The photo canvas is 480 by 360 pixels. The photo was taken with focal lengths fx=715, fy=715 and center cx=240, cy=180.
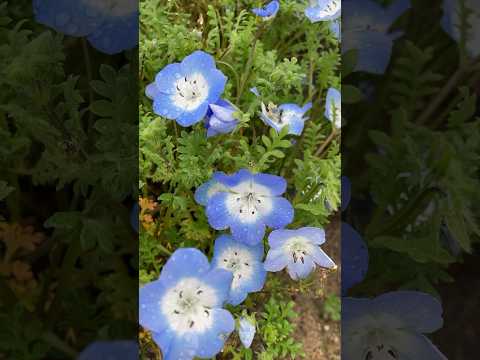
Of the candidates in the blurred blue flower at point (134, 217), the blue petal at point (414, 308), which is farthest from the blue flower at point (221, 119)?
the blue petal at point (414, 308)

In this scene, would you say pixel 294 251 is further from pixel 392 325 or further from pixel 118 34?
pixel 118 34

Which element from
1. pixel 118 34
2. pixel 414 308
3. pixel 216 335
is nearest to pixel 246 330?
pixel 216 335

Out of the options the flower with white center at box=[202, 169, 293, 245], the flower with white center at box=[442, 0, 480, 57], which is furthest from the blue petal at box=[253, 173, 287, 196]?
the flower with white center at box=[442, 0, 480, 57]

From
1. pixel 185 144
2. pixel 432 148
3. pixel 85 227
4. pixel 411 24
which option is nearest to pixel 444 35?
pixel 411 24

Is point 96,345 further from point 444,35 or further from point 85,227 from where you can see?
point 444,35

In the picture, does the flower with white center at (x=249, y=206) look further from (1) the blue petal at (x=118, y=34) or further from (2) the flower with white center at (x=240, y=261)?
(1) the blue petal at (x=118, y=34)

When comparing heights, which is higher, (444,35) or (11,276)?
(444,35)

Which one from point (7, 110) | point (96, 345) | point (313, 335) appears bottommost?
point (313, 335)
